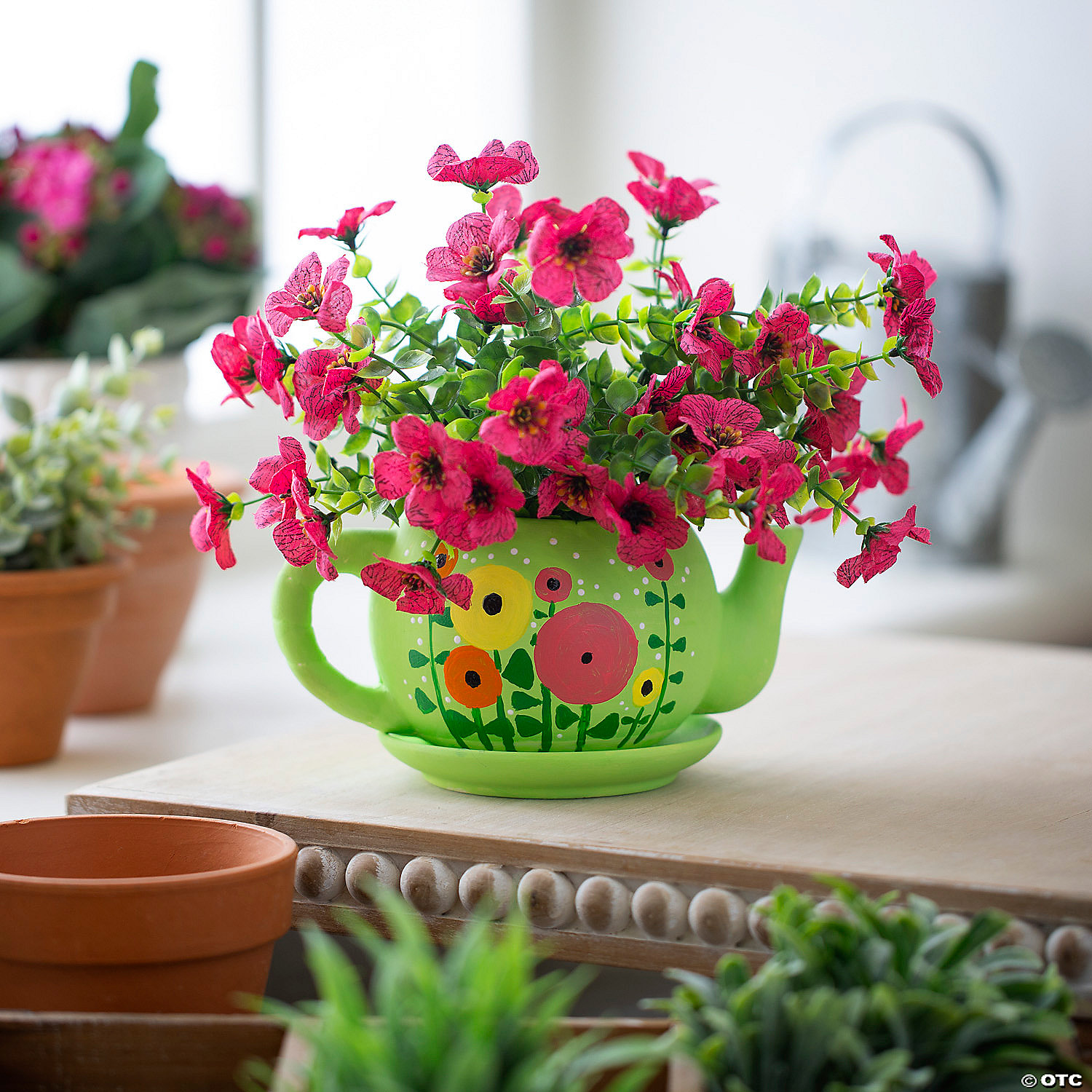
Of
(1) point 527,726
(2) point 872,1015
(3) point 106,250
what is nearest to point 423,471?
(1) point 527,726

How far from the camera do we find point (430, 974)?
32cm

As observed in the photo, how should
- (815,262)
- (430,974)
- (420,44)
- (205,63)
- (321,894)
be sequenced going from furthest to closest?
(420,44) → (815,262) → (205,63) → (321,894) → (430,974)

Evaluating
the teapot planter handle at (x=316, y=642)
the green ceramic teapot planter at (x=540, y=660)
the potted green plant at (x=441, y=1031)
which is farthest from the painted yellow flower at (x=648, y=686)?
the potted green plant at (x=441, y=1031)

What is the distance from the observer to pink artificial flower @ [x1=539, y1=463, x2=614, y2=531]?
50cm

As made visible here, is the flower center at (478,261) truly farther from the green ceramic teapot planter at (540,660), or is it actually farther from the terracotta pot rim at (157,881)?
the terracotta pot rim at (157,881)

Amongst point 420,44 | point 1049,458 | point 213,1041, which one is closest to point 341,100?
point 420,44

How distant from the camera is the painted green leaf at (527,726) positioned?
55 centimetres

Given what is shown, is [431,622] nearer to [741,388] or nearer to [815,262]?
[741,388]

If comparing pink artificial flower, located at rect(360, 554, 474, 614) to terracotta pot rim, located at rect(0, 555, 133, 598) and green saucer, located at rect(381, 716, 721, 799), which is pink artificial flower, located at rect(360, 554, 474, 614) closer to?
green saucer, located at rect(381, 716, 721, 799)

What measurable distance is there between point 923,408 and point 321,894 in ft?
4.81

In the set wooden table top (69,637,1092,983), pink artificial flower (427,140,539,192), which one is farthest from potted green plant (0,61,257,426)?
pink artificial flower (427,140,539,192)

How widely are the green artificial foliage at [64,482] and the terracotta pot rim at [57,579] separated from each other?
13 millimetres

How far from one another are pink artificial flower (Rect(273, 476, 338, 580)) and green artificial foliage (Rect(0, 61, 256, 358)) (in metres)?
0.60

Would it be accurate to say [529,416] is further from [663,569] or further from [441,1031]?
[441,1031]
